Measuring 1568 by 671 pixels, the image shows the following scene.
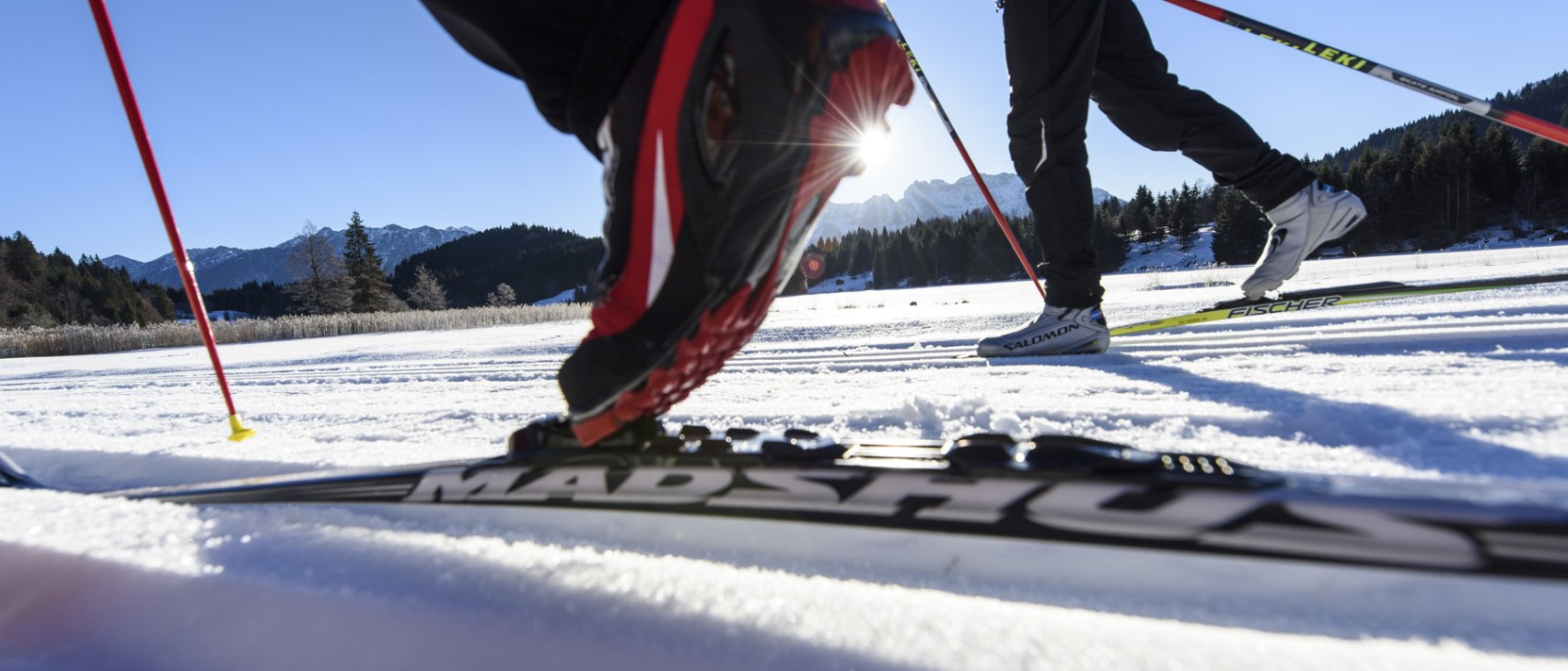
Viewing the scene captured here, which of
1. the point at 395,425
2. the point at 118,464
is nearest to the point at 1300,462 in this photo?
the point at 395,425

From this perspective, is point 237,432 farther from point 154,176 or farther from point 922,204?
point 922,204

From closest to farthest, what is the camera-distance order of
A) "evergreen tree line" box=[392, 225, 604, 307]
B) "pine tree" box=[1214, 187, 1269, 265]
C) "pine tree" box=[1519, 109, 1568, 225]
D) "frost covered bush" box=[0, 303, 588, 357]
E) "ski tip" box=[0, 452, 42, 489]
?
"ski tip" box=[0, 452, 42, 489] → "frost covered bush" box=[0, 303, 588, 357] → "pine tree" box=[1519, 109, 1568, 225] → "pine tree" box=[1214, 187, 1269, 265] → "evergreen tree line" box=[392, 225, 604, 307]

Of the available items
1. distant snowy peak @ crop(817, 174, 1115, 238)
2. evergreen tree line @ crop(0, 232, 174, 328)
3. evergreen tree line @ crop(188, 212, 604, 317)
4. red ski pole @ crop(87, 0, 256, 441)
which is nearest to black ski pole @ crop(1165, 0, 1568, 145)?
red ski pole @ crop(87, 0, 256, 441)

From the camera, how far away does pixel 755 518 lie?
24.3 inches

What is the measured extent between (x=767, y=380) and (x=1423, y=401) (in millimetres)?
1209

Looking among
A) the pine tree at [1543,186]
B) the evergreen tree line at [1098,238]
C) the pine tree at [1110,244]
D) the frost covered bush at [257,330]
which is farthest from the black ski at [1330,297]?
the pine tree at [1543,186]

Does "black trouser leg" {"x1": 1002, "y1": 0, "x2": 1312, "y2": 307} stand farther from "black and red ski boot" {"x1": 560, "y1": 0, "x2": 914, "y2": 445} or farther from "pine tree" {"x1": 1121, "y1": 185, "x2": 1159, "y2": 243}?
"pine tree" {"x1": 1121, "y1": 185, "x2": 1159, "y2": 243}

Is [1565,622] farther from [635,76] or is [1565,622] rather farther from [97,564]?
[97,564]

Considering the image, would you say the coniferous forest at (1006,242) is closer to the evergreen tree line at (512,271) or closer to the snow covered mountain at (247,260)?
the evergreen tree line at (512,271)

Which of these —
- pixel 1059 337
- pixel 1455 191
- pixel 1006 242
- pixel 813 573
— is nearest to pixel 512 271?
pixel 1006 242

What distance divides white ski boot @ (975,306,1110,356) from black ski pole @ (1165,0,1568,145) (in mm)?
1037

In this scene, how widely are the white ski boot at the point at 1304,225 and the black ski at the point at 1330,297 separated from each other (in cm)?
9

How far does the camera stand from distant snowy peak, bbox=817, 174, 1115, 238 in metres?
146

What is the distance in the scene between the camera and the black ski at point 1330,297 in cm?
165
